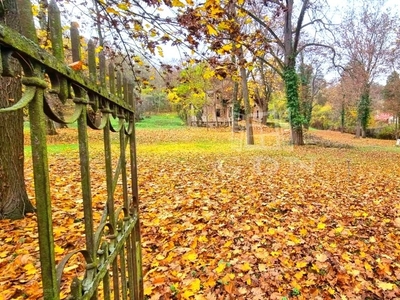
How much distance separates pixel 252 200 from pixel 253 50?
274 cm

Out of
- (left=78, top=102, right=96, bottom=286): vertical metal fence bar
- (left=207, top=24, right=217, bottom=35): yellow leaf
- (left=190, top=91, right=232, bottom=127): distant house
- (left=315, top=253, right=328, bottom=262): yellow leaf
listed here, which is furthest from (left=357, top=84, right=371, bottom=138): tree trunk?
(left=78, top=102, right=96, bottom=286): vertical metal fence bar

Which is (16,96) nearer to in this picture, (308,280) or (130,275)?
(130,275)

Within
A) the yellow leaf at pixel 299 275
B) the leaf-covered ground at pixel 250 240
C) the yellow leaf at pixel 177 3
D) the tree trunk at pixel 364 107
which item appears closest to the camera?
the leaf-covered ground at pixel 250 240

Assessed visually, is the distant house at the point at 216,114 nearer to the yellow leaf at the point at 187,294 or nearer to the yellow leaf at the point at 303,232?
the yellow leaf at the point at 303,232

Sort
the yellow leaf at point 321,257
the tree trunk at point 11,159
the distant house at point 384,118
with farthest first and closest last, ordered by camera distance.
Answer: the distant house at point 384,118, the tree trunk at point 11,159, the yellow leaf at point 321,257

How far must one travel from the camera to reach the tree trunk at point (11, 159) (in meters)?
3.67

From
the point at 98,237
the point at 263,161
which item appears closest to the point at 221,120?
the point at 263,161

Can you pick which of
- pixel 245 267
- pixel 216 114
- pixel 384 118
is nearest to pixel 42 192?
pixel 245 267

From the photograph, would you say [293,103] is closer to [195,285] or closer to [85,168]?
[195,285]

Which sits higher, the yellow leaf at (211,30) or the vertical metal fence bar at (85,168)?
the yellow leaf at (211,30)

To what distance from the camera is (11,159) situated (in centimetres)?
375

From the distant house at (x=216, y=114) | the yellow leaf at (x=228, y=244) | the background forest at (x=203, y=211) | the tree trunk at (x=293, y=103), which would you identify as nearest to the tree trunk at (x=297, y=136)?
the tree trunk at (x=293, y=103)

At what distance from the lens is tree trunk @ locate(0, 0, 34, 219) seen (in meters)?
3.67

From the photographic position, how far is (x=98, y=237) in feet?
4.34
